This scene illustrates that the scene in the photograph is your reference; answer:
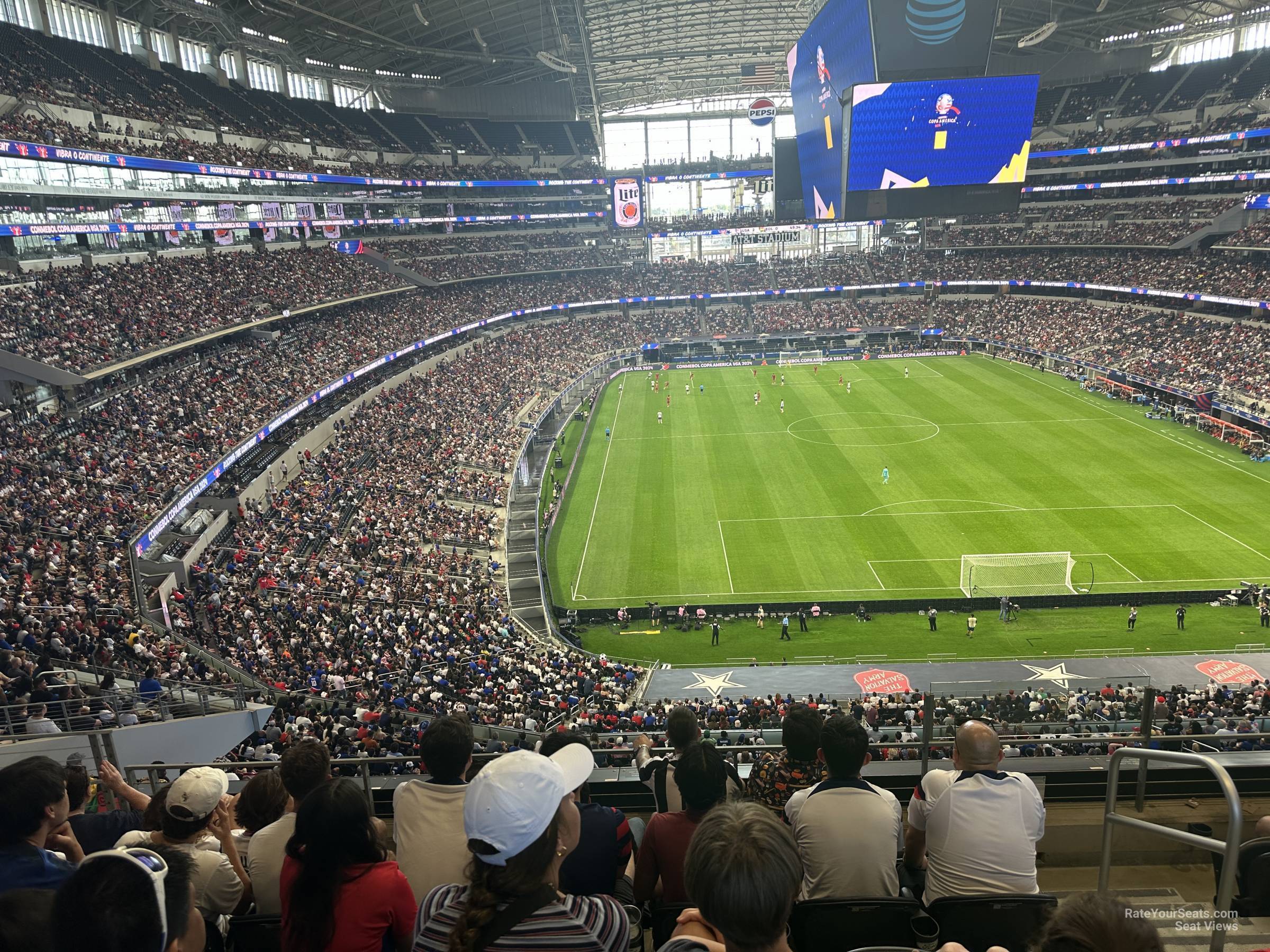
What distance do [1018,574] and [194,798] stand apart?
31.0 metres

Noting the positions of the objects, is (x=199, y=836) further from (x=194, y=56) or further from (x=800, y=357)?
(x=800, y=357)

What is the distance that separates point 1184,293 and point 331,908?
69.8 m

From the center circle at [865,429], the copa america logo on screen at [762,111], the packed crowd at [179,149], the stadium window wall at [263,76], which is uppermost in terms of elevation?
the copa america logo on screen at [762,111]

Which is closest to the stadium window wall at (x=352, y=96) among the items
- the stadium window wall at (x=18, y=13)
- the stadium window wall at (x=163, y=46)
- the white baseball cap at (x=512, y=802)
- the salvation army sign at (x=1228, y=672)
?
the stadium window wall at (x=163, y=46)

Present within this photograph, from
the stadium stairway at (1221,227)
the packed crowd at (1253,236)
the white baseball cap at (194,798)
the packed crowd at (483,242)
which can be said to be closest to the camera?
the white baseball cap at (194,798)

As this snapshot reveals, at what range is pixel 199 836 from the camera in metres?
4.91

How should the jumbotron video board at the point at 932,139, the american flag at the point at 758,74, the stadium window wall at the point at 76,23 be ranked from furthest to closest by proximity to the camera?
the american flag at the point at 758,74, the jumbotron video board at the point at 932,139, the stadium window wall at the point at 76,23

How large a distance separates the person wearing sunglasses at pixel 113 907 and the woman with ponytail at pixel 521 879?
1.00 m

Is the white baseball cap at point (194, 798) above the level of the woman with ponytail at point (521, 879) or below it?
below

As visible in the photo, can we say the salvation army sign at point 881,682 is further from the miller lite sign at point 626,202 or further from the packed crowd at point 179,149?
the miller lite sign at point 626,202

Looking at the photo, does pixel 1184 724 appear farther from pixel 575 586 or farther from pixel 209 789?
pixel 575 586

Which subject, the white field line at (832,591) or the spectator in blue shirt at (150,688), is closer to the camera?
the spectator in blue shirt at (150,688)

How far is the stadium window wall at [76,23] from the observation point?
144 feet

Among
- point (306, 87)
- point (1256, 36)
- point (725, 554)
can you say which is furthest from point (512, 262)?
point (1256, 36)
